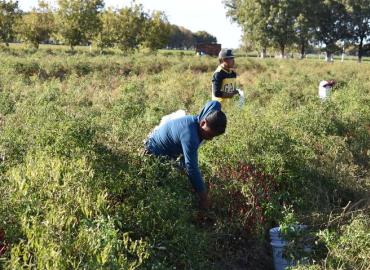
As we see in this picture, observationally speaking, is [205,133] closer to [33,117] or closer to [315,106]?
[33,117]

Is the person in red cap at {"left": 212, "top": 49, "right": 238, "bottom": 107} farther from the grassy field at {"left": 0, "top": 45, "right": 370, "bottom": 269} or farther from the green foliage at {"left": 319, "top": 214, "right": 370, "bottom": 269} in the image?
the green foliage at {"left": 319, "top": 214, "right": 370, "bottom": 269}

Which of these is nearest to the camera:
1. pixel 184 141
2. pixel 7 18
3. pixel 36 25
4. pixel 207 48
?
pixel 184 141

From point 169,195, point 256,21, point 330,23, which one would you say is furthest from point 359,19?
point 169,195

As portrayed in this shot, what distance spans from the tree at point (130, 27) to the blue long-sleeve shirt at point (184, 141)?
30.4 m

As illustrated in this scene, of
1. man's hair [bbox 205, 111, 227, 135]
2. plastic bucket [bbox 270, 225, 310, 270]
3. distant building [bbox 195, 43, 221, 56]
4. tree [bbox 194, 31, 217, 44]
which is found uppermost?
tree [bbox 194, 31, 217, 44]

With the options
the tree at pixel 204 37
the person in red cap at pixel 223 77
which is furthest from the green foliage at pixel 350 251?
the tree at pixel 204 37

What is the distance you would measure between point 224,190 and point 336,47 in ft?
155

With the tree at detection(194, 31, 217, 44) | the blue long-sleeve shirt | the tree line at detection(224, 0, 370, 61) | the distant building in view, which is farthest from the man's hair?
the tree at detection(194, 31, 217, 44)

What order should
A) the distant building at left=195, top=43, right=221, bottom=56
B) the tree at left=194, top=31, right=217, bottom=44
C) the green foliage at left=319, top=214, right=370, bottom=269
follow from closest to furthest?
1. the green foliage at left=319, top=214, right=370, bottom=269
2. the distant building at left=195, top=43, right=221, bottom=56
3. the tree at left=194, top=31, right=217, bottom=44

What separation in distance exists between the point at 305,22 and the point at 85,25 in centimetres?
2138

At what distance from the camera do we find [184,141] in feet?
13.4

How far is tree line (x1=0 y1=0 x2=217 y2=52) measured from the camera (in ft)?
102

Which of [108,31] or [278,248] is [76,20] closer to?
[108,31]

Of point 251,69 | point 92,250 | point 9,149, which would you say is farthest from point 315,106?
point 251,69
